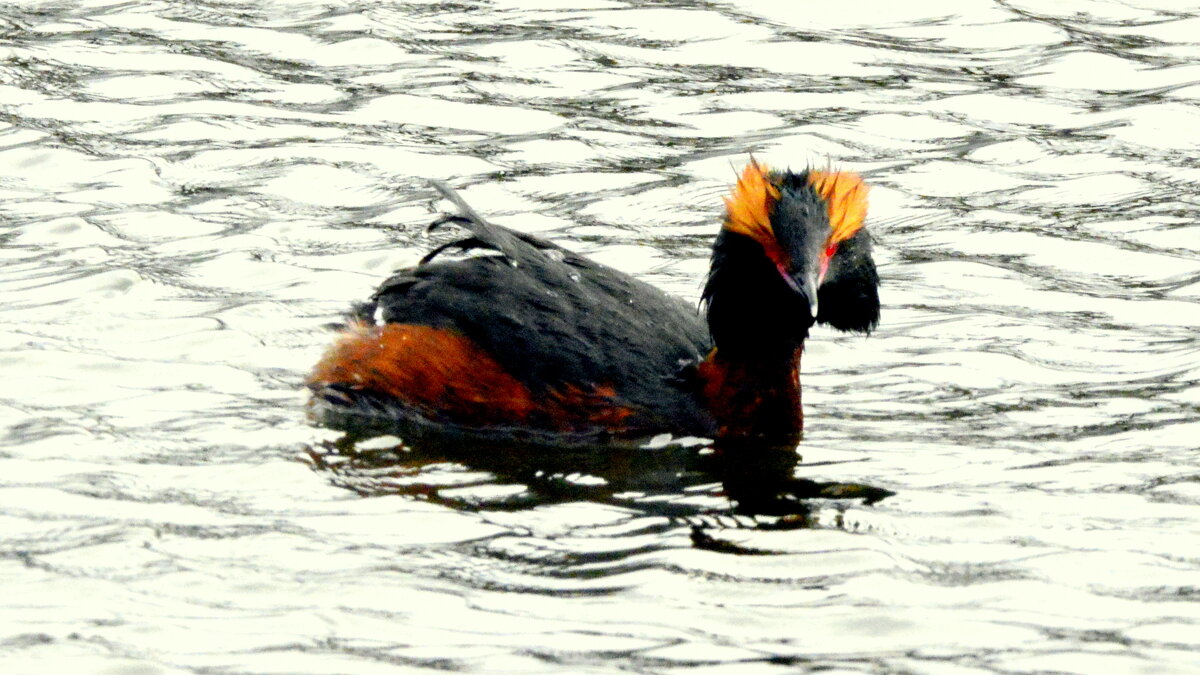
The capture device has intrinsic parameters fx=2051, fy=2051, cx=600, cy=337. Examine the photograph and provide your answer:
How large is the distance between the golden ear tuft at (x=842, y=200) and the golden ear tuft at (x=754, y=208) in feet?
0.63

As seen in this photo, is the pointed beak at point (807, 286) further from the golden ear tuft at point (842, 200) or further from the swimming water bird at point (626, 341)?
the golden ear tuft at point (842, 200)

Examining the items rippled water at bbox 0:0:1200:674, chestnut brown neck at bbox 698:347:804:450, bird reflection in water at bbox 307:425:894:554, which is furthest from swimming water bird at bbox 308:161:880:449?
rippled water at bbox 0:0:1200:674

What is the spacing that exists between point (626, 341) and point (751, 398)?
1.75ft

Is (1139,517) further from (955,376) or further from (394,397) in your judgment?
(394,397)

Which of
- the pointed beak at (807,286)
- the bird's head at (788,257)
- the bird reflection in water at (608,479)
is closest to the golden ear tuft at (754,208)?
the bird's head at (788,257)

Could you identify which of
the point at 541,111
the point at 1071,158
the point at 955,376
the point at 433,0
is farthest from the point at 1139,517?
the point at 433,0

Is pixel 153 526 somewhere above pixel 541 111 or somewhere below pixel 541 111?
below

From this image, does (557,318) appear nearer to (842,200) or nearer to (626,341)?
(626,341)

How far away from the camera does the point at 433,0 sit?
14.3 metres

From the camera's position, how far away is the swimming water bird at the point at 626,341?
7.80m

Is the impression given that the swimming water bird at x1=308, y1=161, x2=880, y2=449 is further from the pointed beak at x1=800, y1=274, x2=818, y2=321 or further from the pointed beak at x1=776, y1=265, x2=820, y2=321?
the pointed beak at x1=800, y1=274, x2=818, y2=321

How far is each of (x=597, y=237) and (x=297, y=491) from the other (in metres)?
3.41

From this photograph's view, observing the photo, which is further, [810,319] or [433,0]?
[433,0]

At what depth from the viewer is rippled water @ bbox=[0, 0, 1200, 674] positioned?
6.14 m
